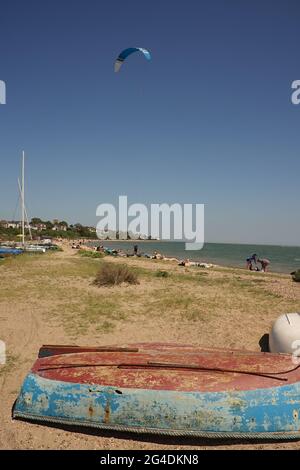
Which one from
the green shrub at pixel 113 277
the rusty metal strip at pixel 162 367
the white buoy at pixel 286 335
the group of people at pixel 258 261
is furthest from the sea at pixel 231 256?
the rusty metal strip at pixel 162 367

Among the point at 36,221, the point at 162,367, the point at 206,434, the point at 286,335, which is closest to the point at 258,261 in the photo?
the point at 286,335

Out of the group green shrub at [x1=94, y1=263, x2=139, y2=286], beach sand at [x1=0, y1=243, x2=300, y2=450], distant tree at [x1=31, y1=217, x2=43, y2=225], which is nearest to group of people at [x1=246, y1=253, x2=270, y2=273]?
beach sand at [x1=0, y1=243, x2=300, y2=450]

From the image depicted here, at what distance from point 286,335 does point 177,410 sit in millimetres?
→ 3021

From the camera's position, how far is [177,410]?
3.96 meters

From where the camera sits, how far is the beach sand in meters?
4.14

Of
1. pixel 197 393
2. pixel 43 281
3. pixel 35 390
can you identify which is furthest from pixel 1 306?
pixel 197 393

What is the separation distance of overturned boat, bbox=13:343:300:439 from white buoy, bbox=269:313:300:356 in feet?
3.86

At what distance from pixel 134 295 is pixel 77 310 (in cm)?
275

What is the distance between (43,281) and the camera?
14930mm

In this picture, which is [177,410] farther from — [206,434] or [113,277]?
[113,277]

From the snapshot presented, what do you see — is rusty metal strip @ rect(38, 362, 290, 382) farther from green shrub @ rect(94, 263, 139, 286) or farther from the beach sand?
green shrub @ rect(94, 263, 139, 286)

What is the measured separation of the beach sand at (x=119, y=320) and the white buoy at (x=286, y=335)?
0.99 m

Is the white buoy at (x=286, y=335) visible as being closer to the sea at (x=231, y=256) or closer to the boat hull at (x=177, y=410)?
the boat hull at (x=177, y=410)
